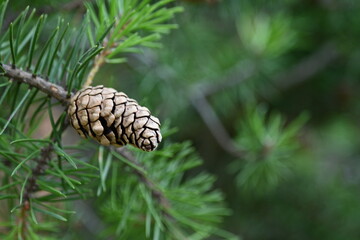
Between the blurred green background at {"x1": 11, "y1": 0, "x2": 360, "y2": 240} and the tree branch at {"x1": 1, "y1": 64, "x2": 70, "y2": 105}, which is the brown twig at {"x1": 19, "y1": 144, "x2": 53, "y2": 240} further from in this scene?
the blurred green background at {"x1": 11, "y1": 0, "x2": 360, "y2": 240}

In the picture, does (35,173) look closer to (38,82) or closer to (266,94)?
(38,82)

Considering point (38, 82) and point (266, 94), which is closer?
point (38, 82)

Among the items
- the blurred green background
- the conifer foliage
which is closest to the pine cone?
the conifer foliage

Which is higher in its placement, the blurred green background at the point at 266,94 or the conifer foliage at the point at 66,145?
the blurred green background at the point at 266,94

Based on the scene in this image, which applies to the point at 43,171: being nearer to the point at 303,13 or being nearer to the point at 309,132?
the point at 303,13

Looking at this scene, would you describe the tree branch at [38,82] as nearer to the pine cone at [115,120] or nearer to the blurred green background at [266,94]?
the pine cone at [115,120]

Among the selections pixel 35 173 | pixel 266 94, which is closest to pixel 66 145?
pixel 35 173

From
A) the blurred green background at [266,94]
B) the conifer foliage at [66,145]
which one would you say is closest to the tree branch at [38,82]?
the conifer foliage at [66,145]
